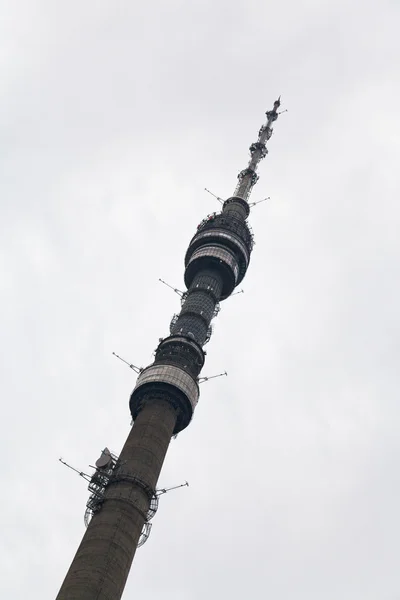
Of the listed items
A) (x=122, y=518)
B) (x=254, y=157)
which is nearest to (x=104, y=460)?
(x=122, y=518)

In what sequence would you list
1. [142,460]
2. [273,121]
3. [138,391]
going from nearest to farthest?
[142,460] → [138,391] → [273,121]

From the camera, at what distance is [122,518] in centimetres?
6353

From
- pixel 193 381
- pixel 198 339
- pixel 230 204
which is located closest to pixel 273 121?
pixel 230 204

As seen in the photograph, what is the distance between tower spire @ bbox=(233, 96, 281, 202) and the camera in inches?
4796

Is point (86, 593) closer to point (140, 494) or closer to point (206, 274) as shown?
point (140, 494)

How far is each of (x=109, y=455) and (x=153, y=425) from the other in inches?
230

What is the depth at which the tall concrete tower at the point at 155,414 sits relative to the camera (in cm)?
5944

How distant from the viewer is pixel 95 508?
66500mm

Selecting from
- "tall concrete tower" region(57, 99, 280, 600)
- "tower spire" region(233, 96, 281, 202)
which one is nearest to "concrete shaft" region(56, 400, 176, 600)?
"tall concrete tower" region(57, 99, 280, 600)

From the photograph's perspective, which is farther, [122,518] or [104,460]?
[104,460]

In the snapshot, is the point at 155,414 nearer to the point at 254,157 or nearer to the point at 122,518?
the point at 122,518

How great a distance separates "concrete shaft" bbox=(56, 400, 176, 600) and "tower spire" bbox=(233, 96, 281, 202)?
5604 centimetres

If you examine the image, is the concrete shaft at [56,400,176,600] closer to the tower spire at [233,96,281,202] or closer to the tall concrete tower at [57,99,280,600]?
the tall concrete tower at [57,99,280,600]

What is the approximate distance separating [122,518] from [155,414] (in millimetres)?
14361
